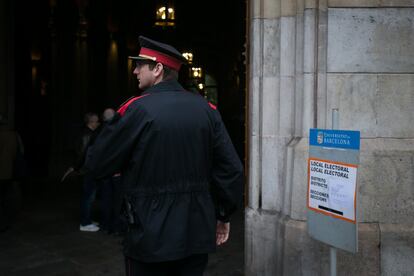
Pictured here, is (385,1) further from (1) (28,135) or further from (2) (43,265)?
(1) (28,135)

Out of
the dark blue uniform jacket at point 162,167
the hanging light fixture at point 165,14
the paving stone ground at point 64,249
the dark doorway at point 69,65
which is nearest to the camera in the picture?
the dark blue uniform jacket at point 162,167

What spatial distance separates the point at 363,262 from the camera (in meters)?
4.70

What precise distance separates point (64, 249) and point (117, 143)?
4580 millimetres

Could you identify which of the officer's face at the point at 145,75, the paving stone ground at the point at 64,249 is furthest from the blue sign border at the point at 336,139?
the paving stone ground at the point at 64,249

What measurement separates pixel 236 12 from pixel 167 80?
70.9 ft

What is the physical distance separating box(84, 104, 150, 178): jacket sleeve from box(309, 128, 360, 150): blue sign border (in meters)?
1.33

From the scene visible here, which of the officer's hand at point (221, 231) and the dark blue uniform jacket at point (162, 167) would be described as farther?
the officer's hand at point (221, 231)

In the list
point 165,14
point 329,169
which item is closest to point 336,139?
point 329,169

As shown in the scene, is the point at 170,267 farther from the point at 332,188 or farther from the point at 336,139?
the point at 336,139

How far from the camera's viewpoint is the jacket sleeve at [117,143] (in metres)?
2.88

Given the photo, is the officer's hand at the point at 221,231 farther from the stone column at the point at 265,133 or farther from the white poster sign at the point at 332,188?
the stone column at the point at 265,133

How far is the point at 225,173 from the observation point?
10.3 feet

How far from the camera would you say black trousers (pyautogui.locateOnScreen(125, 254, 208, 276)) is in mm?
2963

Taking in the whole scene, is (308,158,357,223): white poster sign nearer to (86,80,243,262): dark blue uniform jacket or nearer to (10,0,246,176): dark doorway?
(86,80,243,262): dark blue uniform jacket
